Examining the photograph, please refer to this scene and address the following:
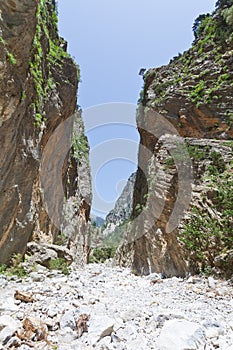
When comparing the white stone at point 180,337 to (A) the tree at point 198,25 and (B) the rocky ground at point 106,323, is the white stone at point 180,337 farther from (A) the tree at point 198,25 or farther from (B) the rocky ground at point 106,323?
(A) the tree at point 198,25

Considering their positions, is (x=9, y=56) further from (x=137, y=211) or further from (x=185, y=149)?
(x=137, y=211)

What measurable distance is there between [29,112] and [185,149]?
6.33 metres

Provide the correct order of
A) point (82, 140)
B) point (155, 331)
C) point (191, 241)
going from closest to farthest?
point (155, 331) → point (191, 241) → point (82, 140)

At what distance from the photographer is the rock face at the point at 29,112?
6141 mm

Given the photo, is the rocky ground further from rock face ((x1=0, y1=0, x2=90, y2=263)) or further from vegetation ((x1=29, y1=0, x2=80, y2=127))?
vegetation ((x1=29, y1=0, x2=80, y2=127))

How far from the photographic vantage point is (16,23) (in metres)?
6.09

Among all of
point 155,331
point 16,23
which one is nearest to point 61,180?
point 16,23

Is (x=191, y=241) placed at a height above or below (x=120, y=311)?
above

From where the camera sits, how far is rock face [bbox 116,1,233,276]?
8.95 m

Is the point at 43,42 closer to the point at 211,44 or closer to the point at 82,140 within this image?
the point at 211,44

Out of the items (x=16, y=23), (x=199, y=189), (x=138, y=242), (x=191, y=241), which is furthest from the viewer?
(x=138, y=242)

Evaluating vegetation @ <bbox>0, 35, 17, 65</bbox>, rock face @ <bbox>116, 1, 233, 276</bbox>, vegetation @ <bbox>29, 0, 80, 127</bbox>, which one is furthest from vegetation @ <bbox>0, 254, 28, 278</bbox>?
vegetation @ <bbox>0, 35, 17, 65</bbox>

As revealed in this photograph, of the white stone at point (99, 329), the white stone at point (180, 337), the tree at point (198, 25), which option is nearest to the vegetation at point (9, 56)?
the white stone at point (99, 329)

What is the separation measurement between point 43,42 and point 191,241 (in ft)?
30.0
